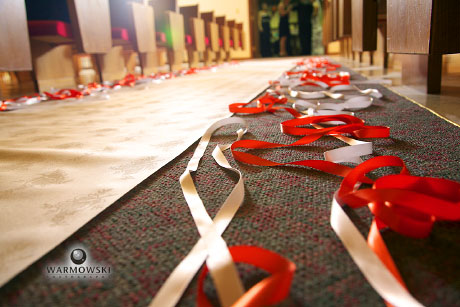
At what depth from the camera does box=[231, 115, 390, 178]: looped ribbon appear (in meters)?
0.65

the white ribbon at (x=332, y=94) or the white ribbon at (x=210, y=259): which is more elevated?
the white ribbon at (x=332, y=94)

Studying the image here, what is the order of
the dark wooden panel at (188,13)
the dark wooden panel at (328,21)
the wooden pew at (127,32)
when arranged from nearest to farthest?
the wooden pew at (127,32) → the dark wooden panel at (328,21) → the dark wooden panel at (188,13)

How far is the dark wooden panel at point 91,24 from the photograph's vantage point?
10.2 ft

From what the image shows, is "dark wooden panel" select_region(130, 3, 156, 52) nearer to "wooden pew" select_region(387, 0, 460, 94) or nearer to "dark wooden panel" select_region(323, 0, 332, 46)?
"dark wooden panel" select_region(323, 0, 332, 46)

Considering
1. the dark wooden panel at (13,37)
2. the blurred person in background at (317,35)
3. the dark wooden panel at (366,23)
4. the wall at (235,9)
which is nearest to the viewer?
the dark wooden panel at (366,23)

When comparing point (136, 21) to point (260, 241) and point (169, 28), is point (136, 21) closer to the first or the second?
point (169, 28)

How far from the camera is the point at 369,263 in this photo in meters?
0.37

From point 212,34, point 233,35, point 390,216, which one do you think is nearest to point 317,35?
point 233,35

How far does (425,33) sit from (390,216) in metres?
1.09

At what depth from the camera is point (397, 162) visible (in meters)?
0.61

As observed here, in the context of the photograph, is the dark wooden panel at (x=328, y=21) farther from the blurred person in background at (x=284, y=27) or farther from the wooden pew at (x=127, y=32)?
the blurred person in background at (x=284, y=27)

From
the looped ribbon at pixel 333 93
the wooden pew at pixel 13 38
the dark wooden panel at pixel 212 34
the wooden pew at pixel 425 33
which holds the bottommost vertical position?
the looped ribbon at pixel 333 93

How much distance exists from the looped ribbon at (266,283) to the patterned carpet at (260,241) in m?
0.01

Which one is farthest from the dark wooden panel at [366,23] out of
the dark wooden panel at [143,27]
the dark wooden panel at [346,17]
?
the dark wooden panel at [143,27]
